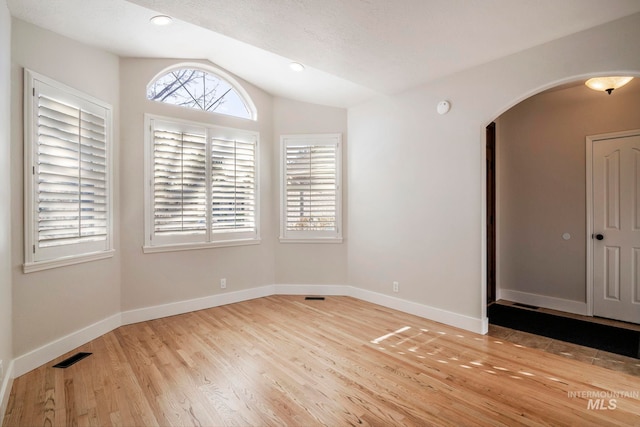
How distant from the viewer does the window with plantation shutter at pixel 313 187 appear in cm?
479

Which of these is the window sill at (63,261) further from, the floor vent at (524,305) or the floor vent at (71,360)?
the floor vent at (524,305)

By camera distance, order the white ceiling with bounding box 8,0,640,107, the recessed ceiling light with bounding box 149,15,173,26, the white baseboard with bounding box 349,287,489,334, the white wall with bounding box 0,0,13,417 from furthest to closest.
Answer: the white baseboard with bounding box 349,287,489,334 < the recessed ceiling light with bounding box 149,15,173,26 < the white ceiling with bounding box 8,0,640,107 < the white wall with bounding box 0,0,13,417

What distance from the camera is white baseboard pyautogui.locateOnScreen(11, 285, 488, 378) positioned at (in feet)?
8.88

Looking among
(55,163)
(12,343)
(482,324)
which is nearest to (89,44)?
(55,163)

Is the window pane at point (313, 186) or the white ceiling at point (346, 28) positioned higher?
the white ceiling at point (346, 28)

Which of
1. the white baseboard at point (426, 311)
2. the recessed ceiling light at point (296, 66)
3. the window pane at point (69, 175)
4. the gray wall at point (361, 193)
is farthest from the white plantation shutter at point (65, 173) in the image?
the white baseboard at point (426, 311)

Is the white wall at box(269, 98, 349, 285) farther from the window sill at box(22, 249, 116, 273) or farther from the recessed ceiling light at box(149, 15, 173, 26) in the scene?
the window sill at box(22, 249, 116, 273)

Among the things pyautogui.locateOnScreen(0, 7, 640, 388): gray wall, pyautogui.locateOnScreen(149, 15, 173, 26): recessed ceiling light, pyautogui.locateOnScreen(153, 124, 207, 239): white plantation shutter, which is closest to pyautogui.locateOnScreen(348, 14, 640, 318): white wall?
pyautogui.locateOnScreen(0, 7, 640, 388): gray wall

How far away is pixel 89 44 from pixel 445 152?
386 cm

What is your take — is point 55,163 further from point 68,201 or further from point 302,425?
point 302,425

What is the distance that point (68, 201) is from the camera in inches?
115

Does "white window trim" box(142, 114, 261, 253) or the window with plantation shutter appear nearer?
"white window trim" box(142, 114, 261, 253)

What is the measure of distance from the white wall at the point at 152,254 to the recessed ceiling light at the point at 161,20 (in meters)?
0.91

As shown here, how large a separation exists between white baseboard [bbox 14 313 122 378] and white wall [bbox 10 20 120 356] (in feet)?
0.14
